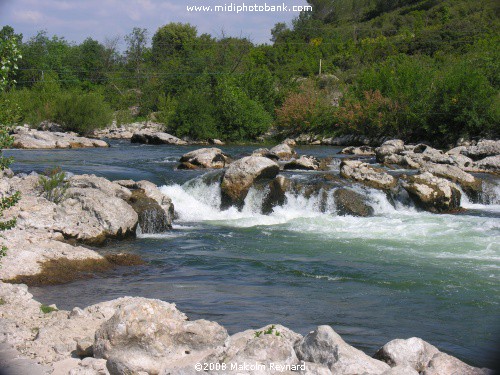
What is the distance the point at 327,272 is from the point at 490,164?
12762 mm

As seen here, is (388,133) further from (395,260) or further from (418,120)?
(395,260)

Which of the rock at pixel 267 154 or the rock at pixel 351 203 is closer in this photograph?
the rock at pixel 351 203

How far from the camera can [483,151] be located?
22547 millimetres

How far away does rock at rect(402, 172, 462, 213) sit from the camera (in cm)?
1534

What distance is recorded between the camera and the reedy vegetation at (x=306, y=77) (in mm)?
31172

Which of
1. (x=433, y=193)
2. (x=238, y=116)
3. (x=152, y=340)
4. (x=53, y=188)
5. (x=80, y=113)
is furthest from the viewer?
(x=238, y=116)

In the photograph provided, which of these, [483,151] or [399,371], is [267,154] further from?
[399,371]

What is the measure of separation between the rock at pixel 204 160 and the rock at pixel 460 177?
651 centimetres

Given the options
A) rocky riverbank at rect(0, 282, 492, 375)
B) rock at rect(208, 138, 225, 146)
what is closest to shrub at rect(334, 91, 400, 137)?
rock at rect(208, 138, 225, 146)

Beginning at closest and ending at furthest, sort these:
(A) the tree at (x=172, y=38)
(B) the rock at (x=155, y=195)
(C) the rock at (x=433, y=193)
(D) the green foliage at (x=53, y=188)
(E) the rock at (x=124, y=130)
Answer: (D) the green foliage at (x=53, y=188) < (B) the rock at (x=155, y=195) < (C) the rock at (x=433, y=193) < (E) the rock at (x=124, y=130) < (A) the tree at (x=172, y=38)

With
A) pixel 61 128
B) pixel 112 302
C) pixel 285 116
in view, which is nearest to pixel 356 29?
pixel 285 116

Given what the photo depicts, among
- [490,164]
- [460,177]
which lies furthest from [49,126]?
[460,177]

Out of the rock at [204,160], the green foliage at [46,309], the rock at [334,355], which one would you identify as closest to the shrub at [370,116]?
the rock at [204,160]

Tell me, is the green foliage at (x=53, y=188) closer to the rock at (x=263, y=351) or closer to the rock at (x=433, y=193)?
the rock at (x=263, y=351)
